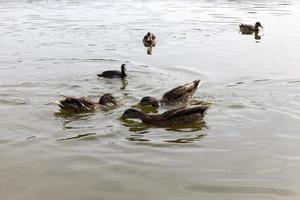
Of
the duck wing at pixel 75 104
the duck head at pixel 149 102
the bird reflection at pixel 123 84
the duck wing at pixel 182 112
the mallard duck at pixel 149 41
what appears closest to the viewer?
the duck wing at pixel 182 112

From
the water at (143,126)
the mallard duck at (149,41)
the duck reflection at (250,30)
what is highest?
the duck reflection at (250,30)

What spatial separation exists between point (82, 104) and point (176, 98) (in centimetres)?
193

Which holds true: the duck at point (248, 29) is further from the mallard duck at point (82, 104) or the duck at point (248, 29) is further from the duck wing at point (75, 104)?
the duck wing at point (75, 104)

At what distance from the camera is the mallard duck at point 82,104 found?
9.80 metres

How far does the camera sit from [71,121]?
31.2 feet

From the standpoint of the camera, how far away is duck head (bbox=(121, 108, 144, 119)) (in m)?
9.32

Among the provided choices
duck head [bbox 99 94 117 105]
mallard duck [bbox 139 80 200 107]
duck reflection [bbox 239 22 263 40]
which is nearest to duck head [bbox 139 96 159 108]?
mallard duck [bbox 139 80 200 107]

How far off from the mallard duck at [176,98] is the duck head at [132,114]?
954mm

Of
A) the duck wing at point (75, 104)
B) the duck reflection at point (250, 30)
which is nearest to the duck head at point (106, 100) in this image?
the duck wing at point (75, 104)

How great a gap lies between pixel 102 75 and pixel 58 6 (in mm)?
18101

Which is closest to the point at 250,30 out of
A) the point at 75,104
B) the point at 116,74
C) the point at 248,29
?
the point at 248,29

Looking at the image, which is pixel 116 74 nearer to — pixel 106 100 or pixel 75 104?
pixel 106 100

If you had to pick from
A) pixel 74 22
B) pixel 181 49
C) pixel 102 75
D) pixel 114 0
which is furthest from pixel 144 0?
pixel 102 75

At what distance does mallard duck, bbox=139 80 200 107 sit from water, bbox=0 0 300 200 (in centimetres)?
43
